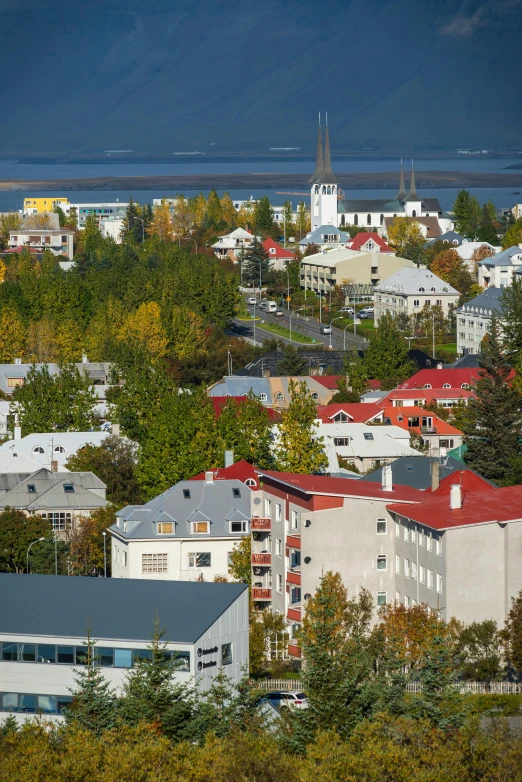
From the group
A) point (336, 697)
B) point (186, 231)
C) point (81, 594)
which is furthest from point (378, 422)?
point (186, 231)

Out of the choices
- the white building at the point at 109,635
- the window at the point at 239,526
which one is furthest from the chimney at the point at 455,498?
the window at the point at 239,526

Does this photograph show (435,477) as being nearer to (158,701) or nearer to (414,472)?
(414,472)

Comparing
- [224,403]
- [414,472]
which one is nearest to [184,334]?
[224,403]

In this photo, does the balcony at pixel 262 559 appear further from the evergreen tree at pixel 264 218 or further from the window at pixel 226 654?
the evergreen tree at pixel 264 218

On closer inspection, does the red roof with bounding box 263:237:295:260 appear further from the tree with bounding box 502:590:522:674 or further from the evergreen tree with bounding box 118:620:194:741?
the evergreen tree with bounding box 118:620:194:741

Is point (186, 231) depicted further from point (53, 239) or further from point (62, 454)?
point (62, 454)
